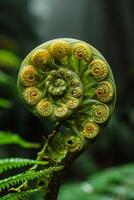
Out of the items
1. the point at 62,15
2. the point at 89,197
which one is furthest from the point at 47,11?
the point at 89,197

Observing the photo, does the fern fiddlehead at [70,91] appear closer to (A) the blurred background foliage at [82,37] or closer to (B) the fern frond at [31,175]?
(B) the fern frond at [31,175]

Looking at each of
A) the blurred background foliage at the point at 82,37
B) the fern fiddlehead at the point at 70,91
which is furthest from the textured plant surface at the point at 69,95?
the blurred background foliage at the point at 82,37

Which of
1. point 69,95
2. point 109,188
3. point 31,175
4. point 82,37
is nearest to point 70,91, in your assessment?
point 69,95

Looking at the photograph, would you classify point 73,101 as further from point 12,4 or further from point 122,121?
point 12,4

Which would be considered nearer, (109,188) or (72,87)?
(72,87)

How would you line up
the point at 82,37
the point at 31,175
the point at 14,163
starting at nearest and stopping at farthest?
1. the point at 31,175
2. the point at 14,163
3. the point at 82,37

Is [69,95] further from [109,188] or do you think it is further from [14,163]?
[109,188]

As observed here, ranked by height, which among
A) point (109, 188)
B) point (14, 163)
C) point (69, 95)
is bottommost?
point (109, 188)
